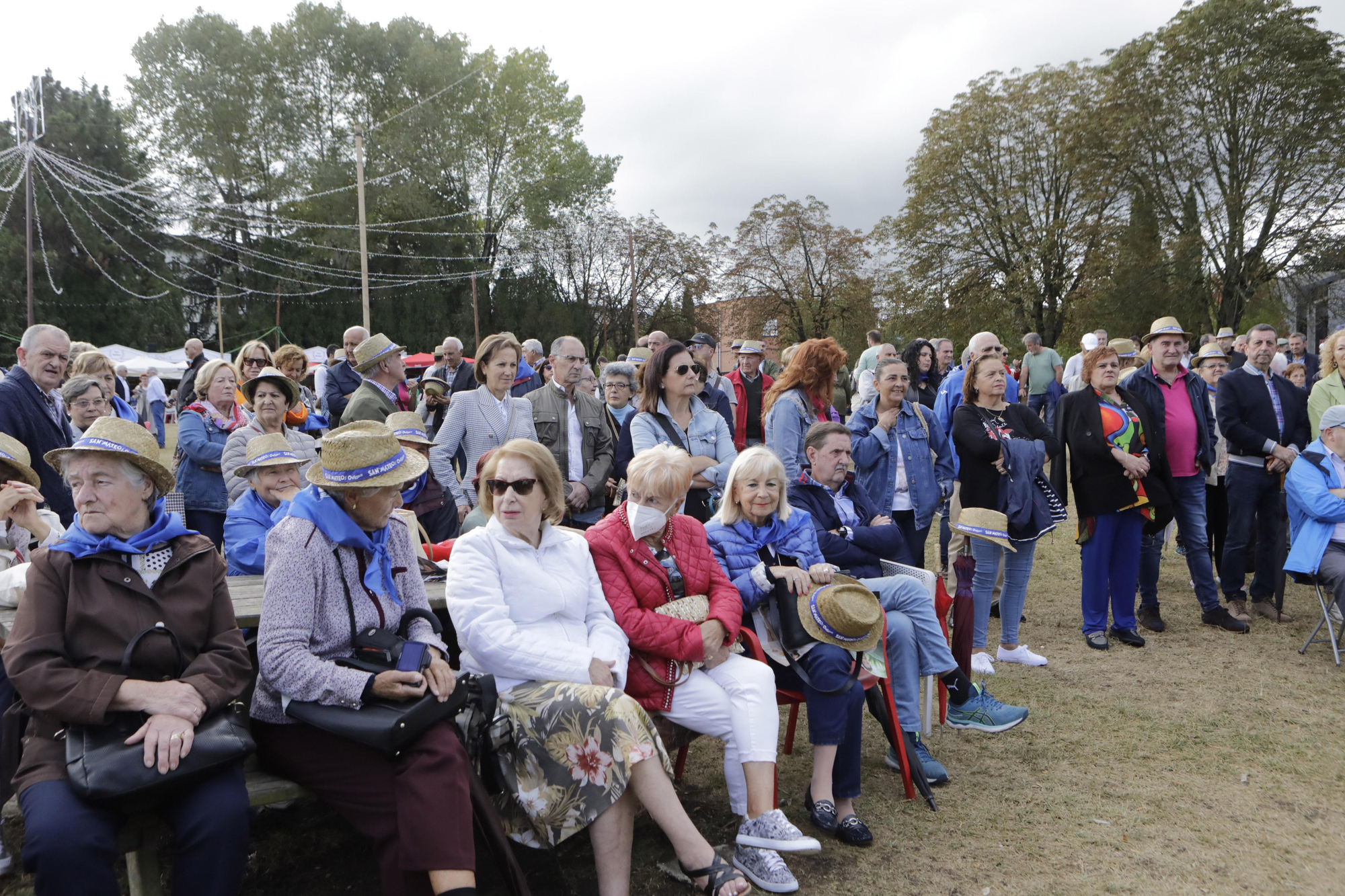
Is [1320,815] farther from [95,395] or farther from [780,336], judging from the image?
[780,336]

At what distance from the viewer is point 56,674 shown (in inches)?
89.7

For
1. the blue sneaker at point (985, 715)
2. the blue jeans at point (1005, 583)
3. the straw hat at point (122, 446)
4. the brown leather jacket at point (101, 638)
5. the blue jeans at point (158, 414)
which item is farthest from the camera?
the blue jeans at point (158, 414)

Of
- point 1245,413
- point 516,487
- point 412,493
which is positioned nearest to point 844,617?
point 516,487

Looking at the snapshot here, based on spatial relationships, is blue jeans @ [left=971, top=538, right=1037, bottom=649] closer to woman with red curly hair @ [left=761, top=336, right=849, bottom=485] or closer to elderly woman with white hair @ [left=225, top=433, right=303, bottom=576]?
woman with red curly hair @ [left=761, top=336, right=849, bottom=485]

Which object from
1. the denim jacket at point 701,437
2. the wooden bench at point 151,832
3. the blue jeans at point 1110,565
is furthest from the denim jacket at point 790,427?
the wooden bench at point 151,832

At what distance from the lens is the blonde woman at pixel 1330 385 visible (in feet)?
20.1

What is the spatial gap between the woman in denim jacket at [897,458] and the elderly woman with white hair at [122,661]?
3754 mm

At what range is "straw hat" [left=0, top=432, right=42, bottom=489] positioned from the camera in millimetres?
3254

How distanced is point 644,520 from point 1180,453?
4.72 metres

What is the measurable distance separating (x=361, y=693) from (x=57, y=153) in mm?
38548

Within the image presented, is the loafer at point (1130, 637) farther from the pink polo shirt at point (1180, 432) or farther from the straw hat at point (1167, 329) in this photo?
the straw hat at point (1167, 329)

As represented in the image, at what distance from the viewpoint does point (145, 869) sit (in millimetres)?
2393

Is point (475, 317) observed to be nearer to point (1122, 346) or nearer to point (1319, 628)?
point (1122, 346)

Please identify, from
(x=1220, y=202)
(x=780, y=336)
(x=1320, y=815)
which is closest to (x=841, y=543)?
(x=1320, y=815)
